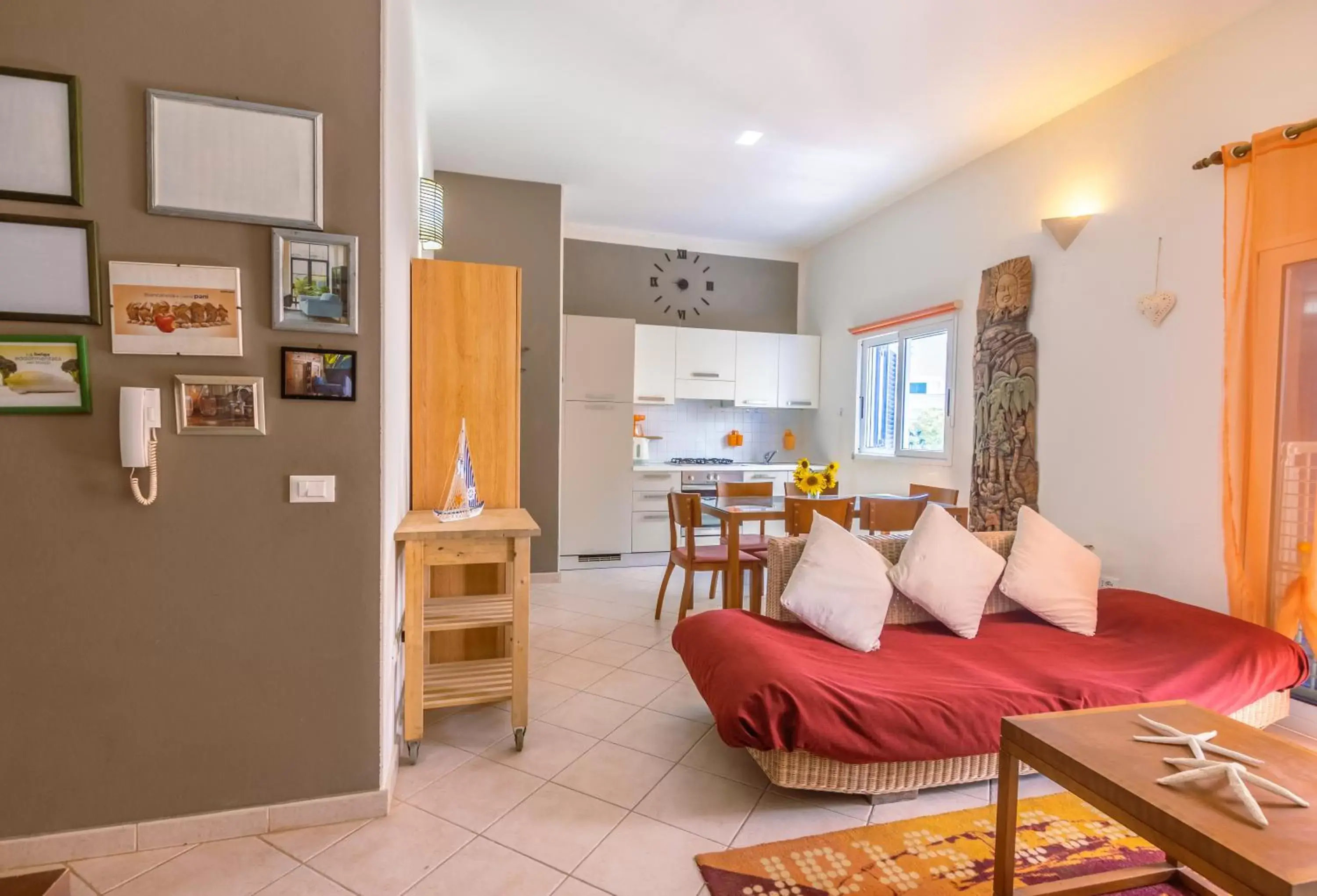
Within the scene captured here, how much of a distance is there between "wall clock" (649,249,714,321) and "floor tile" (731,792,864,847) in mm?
4551

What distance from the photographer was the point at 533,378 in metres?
4.61

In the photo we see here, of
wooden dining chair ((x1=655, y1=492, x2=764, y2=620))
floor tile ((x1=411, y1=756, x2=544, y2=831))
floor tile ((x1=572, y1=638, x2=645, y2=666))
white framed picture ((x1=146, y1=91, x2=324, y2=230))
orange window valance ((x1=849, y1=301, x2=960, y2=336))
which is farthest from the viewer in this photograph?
orange window valance ((x1=849, y1=301, x2=960, y2=336))

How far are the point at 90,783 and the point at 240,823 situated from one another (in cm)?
39

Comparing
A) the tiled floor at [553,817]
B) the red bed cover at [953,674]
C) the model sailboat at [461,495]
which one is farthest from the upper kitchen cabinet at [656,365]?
the red bed cover at [953,674]

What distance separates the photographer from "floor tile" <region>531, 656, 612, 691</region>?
9.48 ft

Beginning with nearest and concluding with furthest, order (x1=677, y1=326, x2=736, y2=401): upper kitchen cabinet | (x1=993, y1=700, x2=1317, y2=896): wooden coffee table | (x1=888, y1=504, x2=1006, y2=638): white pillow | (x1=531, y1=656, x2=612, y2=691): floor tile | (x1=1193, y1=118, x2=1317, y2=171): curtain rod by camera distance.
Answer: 1. (x1=993, y1=700, x2=1317, y2=896): wooden coffee table
2. (x1=1193, y1=118, x2=1317, y2=171): curtain rod
3. (x1=888, y1=504, x2=1006, y2=638): white pillow
4. (x1=531, y1=656, x2=612, y2=691): floor tile
5. (x1=677, y1=326, x2=736, y2=401): upper kitchen cabinet

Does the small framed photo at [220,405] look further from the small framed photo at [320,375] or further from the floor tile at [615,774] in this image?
the floor tile at [615,774]

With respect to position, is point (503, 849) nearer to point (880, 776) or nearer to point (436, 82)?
point (880, 776)

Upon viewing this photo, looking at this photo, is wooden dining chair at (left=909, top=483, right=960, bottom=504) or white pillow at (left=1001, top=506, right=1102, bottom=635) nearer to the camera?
white pillow at (left=1001, top=506, right=1102, bottom=635)

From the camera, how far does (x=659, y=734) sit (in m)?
2.42

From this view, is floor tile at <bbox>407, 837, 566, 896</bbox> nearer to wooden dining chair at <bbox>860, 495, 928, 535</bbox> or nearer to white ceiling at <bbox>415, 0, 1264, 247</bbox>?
wooden dining chair at <bbox>860, 495, 928, 535</bbox>

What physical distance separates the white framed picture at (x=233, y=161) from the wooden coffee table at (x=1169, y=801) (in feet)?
7.81

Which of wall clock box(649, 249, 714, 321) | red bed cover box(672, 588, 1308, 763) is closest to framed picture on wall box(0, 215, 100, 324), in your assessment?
red bed cover box(672, 588, 1308, 763)

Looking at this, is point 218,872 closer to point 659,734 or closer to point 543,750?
point 543,750
